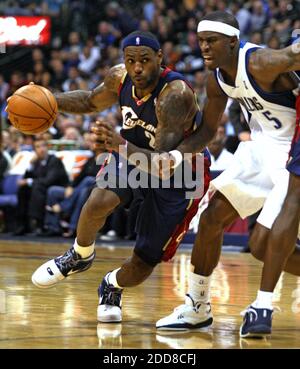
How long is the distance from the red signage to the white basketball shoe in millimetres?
14561

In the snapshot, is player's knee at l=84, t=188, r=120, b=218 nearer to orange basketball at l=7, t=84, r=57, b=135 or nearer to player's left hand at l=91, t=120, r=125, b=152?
orange basketball at l=7, t=84, r=57, b=135

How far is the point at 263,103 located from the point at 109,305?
5.02 ft

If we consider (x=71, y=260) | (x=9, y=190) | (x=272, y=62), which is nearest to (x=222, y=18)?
(x=272, y=62)

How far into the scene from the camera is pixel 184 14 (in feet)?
56.2

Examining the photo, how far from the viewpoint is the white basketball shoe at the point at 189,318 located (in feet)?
17.1

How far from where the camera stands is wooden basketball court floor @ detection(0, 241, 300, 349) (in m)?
4.71

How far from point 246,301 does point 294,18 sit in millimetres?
9115

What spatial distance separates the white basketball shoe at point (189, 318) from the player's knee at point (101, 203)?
2.38 ft

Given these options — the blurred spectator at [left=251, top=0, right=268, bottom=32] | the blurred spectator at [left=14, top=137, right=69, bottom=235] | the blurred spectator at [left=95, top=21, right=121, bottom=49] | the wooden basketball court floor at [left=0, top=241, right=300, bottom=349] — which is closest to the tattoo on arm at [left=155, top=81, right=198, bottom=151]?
the wooden basketball court floor at [left=0, top=241, right=300, bottom=349]

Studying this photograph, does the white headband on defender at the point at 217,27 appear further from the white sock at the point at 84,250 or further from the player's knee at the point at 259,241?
the white sock at the point at 84,250

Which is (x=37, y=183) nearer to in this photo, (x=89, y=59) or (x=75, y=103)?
(x=89, y=59)

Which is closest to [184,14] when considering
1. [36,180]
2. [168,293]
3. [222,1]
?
[222,1]

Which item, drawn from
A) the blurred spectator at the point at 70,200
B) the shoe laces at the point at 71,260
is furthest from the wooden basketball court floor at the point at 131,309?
the blurred spectator at the point at 70,200
